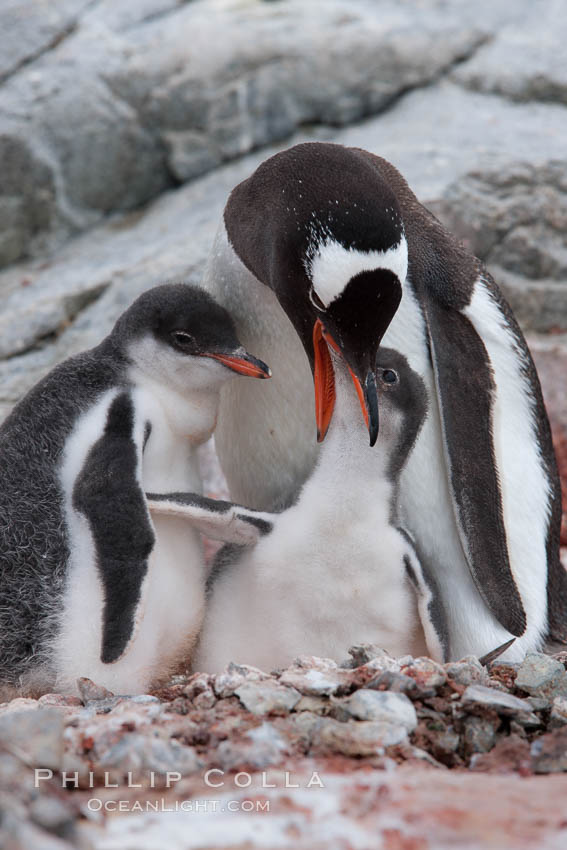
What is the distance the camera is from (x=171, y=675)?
276 cm

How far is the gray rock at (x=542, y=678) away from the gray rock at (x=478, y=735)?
0.78 ft

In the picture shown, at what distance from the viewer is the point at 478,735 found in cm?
200

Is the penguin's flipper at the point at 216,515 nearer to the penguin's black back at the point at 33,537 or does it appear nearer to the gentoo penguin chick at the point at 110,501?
the gentoo penguin chick at the point at 110,501

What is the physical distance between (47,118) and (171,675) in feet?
12.1

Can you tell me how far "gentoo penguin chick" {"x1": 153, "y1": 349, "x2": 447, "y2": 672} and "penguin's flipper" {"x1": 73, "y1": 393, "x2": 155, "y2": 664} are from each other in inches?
5.0

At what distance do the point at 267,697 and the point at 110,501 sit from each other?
667 millimetres

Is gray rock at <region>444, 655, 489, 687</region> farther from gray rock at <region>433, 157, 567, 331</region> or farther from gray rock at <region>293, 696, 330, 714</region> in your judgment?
gray rock at <region>433, 157, 567, 331</region>

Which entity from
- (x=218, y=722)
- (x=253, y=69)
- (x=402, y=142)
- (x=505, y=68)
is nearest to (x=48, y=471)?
(x=218, y=722)

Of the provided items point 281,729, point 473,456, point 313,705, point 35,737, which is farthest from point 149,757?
point 473,456

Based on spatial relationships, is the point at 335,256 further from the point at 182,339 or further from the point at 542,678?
the point at 542,678

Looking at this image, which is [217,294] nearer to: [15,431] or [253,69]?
[15,431]

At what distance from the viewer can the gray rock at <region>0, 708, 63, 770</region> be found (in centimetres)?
171

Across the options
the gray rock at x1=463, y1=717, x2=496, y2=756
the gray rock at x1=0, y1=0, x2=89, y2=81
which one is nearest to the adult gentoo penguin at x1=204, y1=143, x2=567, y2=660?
the gray rock at x1=463, y1=717, x2=496, y2=756

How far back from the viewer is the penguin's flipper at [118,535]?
2477mm
